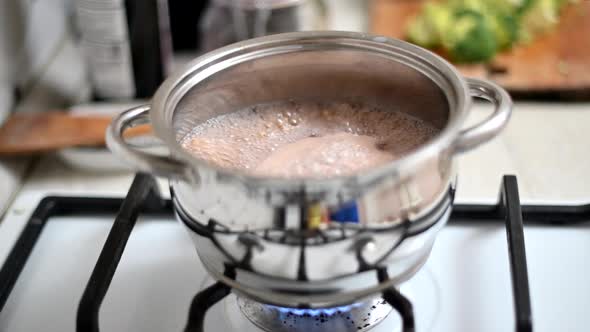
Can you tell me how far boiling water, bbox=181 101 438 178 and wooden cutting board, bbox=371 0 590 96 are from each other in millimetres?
350

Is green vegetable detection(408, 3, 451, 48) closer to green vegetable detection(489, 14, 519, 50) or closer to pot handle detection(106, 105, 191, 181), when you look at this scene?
green vegetable detection(489, 14, 519, 50)

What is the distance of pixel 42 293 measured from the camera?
1.84ft

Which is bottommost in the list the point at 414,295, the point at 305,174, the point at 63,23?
the point at 414,295

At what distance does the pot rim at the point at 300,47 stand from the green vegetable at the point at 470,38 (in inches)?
15.5

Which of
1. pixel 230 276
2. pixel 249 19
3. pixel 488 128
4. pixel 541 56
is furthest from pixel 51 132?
pixel 541 56

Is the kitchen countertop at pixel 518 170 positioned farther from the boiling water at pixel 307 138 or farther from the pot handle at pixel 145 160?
the pot handle at pixel 145 160

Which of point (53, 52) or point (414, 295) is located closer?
point (414, 295)

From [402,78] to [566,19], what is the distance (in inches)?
22.8

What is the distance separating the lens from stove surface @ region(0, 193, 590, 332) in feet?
1.69

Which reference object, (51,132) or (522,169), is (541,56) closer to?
(522,169)

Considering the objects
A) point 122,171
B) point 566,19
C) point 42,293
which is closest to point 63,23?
point 122,171

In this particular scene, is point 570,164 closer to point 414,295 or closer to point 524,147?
point 524,147

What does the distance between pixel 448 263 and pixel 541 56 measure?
17.3 inches

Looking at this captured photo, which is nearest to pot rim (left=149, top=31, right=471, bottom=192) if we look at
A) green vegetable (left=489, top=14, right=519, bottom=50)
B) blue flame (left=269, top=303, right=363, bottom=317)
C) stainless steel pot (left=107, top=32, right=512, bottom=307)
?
stainless steel pot (left=107, top=32, right=512, bottom=307)
